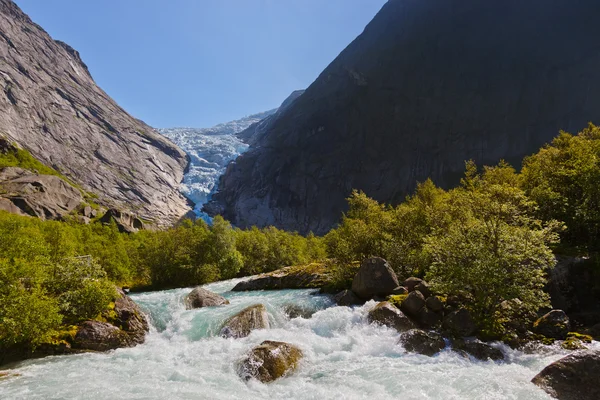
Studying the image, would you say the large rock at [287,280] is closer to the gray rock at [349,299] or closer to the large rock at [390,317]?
the gray rock at [349,299]

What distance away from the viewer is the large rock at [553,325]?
18966mm

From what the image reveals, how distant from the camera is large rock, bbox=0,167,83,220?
299ft

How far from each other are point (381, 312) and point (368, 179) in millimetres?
152925

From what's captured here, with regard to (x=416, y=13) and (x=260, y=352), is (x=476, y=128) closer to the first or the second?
(x=416, y=13)

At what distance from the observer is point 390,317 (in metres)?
22.1

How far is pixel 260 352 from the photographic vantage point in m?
16.9

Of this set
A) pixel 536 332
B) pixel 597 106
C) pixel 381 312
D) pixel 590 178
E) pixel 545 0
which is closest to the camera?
pixel 536 332

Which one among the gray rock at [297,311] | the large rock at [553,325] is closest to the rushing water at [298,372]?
the large rock at [553,325]

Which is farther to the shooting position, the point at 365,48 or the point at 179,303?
the point at 365,48

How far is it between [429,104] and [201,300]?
160m

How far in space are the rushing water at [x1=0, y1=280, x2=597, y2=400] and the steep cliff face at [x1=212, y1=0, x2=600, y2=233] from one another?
14752cm

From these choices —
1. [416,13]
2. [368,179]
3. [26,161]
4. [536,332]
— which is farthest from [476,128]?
[26,161]

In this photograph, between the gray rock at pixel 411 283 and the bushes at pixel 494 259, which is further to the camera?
the gray rock at pixel 411 283

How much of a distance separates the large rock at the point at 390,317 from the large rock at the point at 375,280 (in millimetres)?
4600
